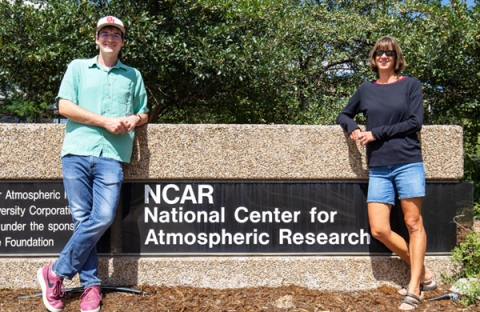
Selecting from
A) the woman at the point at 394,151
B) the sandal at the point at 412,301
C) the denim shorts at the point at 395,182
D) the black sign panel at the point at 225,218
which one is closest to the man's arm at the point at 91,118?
the black sign panel at the point at 225,218

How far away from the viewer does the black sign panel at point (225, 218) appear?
373 cm

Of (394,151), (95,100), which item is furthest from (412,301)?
(95,100)

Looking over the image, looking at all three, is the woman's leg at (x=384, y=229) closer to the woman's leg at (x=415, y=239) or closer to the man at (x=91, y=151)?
the woman's leg at (x=415, y=239)

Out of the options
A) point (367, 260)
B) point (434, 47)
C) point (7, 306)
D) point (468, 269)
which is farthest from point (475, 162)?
point (7, 306)

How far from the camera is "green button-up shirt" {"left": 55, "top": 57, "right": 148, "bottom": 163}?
128 inches

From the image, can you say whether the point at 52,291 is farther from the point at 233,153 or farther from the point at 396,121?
the point at 396,121

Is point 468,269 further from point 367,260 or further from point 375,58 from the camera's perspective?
point 375,58

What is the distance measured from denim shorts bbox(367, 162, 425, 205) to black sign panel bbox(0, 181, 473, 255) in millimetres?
340

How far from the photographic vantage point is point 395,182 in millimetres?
3465

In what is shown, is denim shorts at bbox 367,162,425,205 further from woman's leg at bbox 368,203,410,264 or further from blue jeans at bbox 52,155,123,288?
blue jeans at bbox 52,155,123,288

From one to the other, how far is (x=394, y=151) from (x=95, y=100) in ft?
7.18

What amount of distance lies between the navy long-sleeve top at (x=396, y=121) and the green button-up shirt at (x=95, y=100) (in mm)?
1841

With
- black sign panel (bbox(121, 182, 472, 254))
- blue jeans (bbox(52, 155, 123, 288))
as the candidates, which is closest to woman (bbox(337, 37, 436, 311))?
black sign panel (bbox(121, 182, 472, 254))

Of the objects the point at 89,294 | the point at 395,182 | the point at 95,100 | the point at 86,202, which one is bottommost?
the point at 89,294
